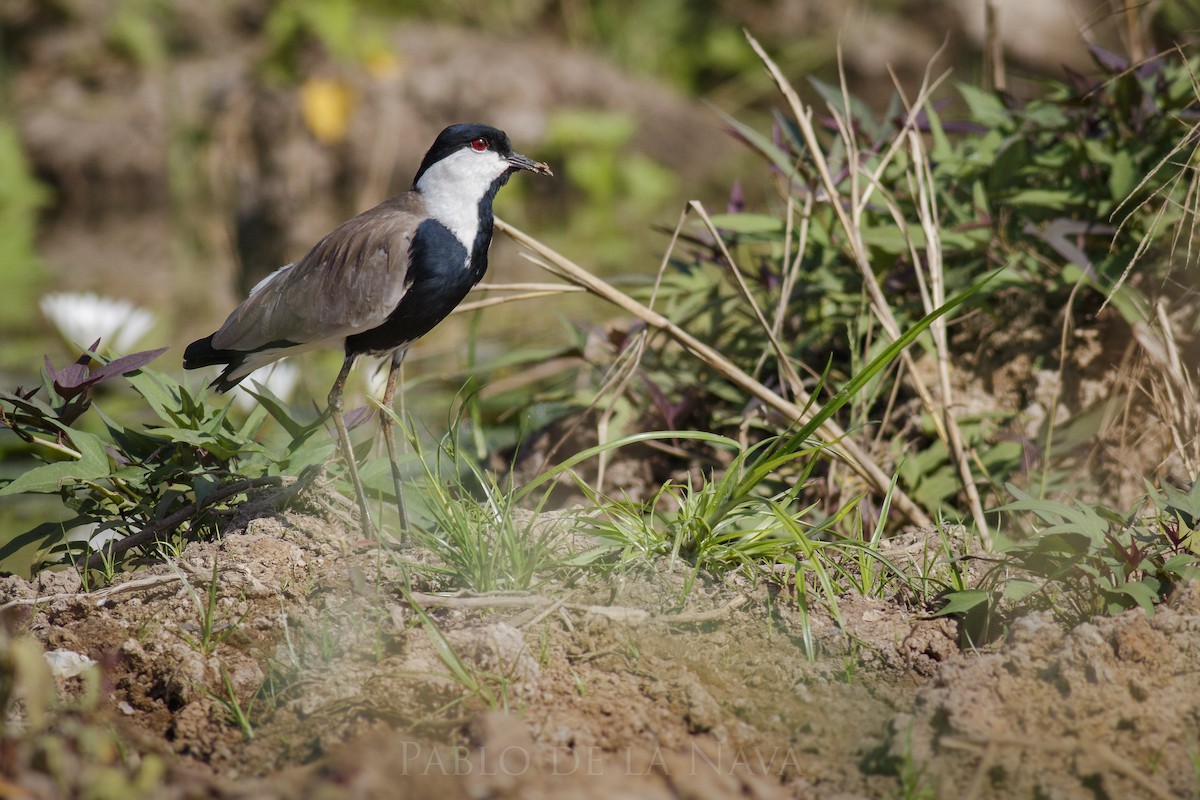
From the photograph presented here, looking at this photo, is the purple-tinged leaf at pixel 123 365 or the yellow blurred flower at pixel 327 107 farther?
the yellow blurred flower at pixel 327 107

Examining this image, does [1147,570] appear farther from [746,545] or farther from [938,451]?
[938,451]

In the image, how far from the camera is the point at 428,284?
335 cm

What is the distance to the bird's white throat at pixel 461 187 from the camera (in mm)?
3447

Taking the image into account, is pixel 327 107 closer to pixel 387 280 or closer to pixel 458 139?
pixel 458 139

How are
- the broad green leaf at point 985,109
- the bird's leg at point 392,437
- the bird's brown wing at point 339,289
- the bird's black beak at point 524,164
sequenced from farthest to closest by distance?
the broad green leaf at point 985,109
the bird's black beak at point 524,164
the bird's brown wing at point 339,289
the bird's leg at point 392,437

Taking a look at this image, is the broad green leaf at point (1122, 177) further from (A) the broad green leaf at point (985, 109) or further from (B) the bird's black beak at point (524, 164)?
(B) the bird's black beak at point (524, 164)

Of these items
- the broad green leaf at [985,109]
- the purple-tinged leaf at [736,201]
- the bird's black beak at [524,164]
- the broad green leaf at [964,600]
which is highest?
the bird's black beak at [524,164]

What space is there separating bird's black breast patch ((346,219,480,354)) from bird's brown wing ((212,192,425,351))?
29 mm

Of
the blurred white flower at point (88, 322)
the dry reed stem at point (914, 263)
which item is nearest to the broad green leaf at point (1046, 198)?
the dry reed stem at point (914, 263)

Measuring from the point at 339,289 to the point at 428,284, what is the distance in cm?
26

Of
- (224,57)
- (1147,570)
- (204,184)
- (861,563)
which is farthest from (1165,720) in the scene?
(224,57)

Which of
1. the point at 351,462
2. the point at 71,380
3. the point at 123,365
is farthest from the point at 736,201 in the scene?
the point at 71,380

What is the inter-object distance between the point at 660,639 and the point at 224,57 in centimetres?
921

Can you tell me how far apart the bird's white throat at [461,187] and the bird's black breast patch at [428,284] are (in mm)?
53
